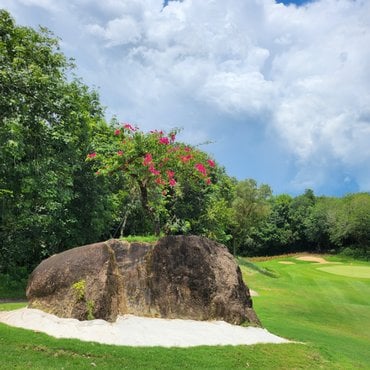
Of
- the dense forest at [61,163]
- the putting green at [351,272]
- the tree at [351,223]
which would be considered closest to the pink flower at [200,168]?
the dense forest at [61,163]

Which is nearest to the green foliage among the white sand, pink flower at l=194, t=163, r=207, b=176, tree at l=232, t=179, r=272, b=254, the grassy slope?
the white sand

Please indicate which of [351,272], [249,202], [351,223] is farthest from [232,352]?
[351,223]

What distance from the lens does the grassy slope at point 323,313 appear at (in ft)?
49.7

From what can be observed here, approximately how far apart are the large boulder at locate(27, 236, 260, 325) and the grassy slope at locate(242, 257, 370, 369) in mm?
3151

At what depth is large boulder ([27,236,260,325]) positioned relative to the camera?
13.2 metres

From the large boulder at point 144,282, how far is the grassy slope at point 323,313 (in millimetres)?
3151

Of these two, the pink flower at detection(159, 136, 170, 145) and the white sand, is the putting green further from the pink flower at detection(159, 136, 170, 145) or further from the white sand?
the pink flower at detection(159, 136, 170, 145)

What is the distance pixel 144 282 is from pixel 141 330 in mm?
2120

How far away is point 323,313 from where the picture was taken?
2397 cm

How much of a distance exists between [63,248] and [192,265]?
1386cm

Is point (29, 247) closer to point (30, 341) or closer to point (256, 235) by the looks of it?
point (30, 341)

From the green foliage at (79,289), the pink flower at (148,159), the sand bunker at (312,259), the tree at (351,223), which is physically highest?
the tree at (351,223)

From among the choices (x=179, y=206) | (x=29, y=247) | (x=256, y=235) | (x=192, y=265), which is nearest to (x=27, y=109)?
(x=29, y=247)

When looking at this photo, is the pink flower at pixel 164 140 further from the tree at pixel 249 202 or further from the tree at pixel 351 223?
the tree at pixel 351 223
